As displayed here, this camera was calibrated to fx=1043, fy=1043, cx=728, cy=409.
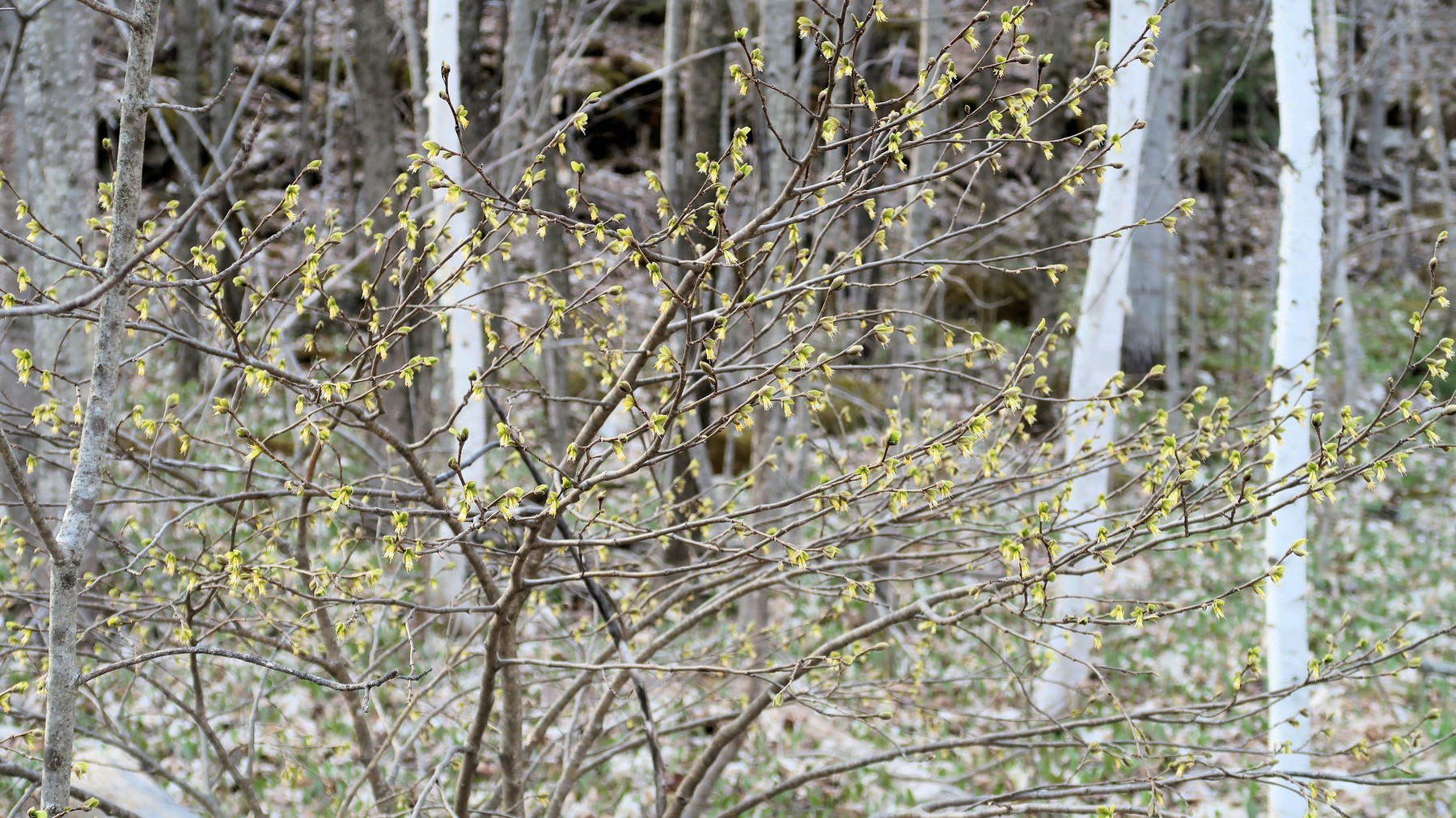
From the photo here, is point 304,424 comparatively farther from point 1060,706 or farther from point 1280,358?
point 1060,706

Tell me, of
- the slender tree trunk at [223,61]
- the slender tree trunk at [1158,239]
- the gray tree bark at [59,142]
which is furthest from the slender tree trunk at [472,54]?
the slender tree trunk at [1158,239]

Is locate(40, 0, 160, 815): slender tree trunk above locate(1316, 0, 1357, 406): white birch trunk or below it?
below

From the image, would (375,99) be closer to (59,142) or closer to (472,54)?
(472,54)

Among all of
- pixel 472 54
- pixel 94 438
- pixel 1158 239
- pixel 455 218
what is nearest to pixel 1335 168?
pixel 1158 239

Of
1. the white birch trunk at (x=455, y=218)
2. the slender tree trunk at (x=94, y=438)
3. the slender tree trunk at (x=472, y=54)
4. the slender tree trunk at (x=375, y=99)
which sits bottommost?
the slender tree trunk at (x=94, y=438)

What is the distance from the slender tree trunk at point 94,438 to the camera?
1877 millimetres

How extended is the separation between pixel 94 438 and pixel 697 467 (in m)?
2.20

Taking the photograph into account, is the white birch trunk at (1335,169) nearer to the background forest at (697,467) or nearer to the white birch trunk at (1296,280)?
the background forest at (697,467)

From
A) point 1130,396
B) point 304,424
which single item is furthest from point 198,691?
point 1130,396

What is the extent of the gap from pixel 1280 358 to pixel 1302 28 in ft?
4.55

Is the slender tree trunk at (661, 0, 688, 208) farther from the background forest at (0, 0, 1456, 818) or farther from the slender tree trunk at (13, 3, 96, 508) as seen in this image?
the slender tree trunk at (13, 3, 96, 508)

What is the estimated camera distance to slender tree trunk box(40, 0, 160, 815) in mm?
1877

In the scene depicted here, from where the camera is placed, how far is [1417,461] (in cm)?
1171

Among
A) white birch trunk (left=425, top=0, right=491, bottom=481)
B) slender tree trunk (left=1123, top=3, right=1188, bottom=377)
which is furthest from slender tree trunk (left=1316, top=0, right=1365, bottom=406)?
white birch trunk (left=425, top=0, right=491, bottom=481)
